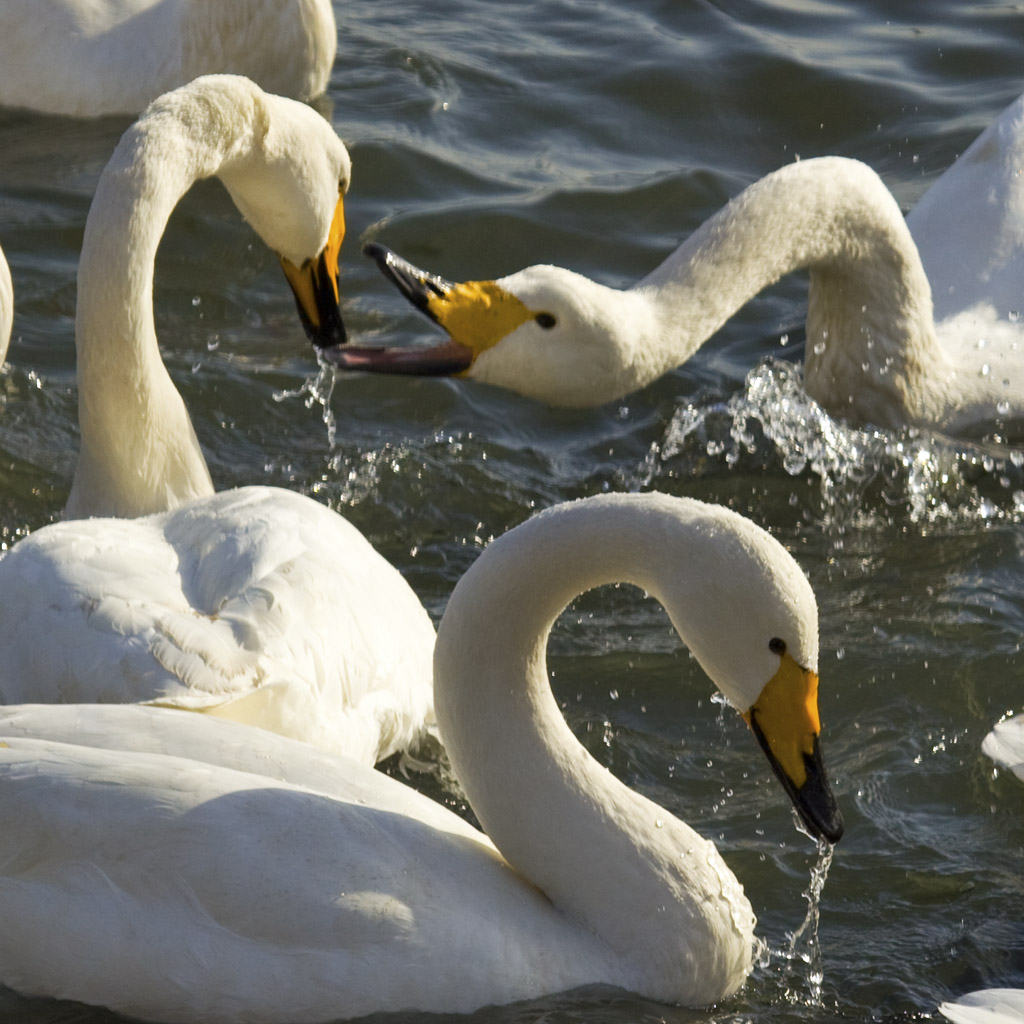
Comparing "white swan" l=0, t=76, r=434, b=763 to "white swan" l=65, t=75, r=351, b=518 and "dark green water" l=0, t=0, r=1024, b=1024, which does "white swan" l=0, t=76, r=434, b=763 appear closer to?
"white swan" l=65, t=75, r=351, b=518

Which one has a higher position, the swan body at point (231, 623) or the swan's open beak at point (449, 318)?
the swan's open beak at point (449, 318)

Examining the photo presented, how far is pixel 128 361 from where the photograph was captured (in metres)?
5.08

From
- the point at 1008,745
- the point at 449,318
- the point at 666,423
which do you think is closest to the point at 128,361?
the point at 449,318

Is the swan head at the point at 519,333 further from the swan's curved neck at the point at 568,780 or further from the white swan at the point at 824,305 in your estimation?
the swan's curved neck at the point at 568,780

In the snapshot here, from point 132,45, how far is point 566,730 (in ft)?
17.9

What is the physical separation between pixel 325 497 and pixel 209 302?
160 cm

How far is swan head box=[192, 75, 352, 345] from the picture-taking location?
557cm

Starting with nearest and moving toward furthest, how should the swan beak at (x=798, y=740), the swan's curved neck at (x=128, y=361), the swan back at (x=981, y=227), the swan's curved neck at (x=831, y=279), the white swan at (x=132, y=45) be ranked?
the swan beak at (x=798, y=740), the swan's curved neck at (x=128, y=361), the swan's curved neck at (x=831, y=279), the swan back at (x=981, y=227), the white swan at (x=132, y=45)

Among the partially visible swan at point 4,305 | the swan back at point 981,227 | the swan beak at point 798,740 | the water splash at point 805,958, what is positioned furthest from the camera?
the swan back at point 981,227

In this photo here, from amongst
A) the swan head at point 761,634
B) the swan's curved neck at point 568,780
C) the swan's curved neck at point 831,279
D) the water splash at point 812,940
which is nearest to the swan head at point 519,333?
the swan's curved neck at point 831,279

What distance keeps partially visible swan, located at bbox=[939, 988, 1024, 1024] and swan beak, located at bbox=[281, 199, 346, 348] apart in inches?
130

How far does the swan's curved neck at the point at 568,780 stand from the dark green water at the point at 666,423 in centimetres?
15

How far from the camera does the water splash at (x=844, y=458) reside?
6.05m

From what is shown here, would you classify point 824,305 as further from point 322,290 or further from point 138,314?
point 138,314
